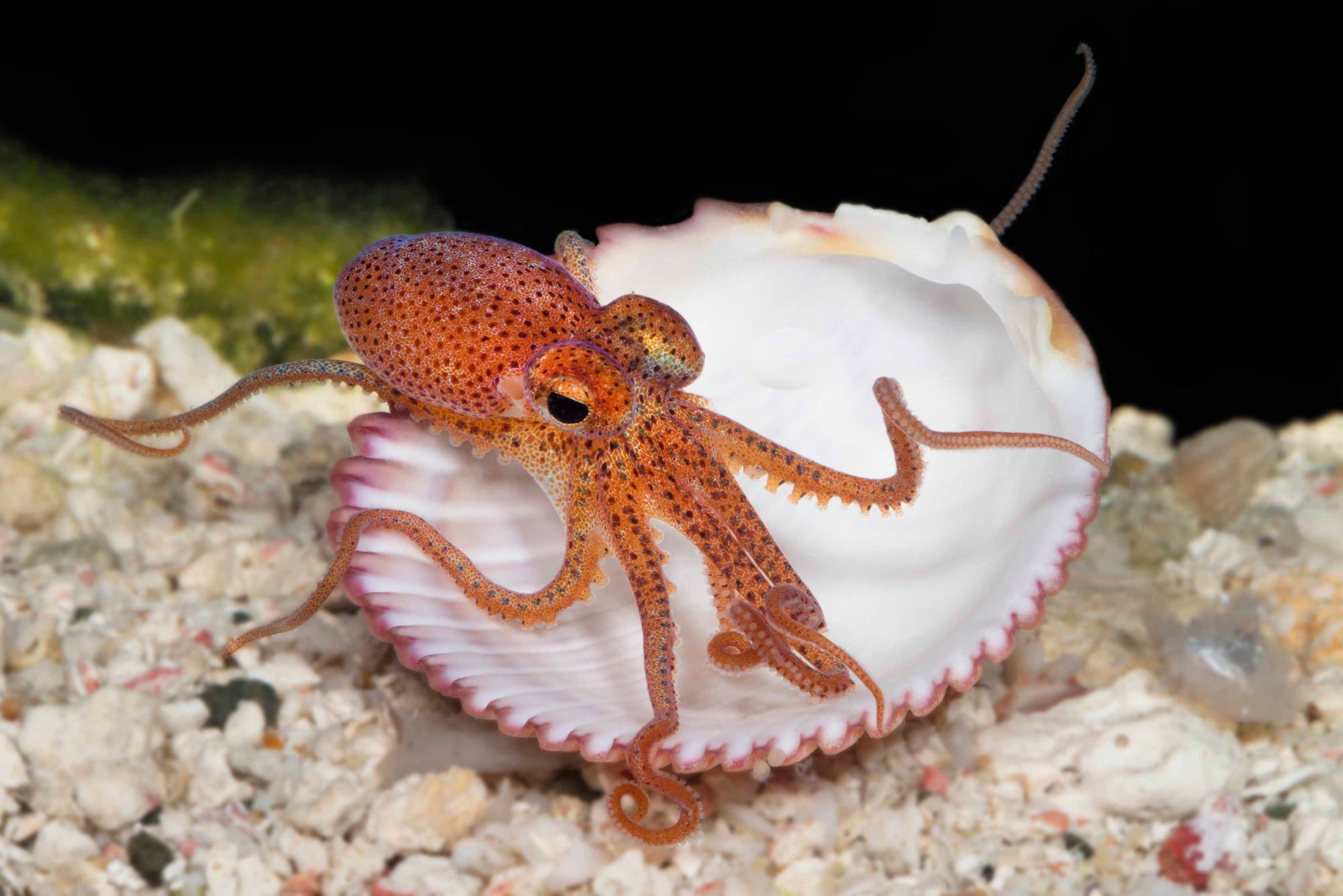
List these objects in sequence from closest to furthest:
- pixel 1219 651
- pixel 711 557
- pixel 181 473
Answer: pixel 711 557 < pixel 1219 651 < pixel 181 473

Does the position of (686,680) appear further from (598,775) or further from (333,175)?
(333,175)

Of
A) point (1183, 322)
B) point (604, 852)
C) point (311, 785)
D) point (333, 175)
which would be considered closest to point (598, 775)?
point (604, 852)

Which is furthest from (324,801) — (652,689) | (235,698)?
(652,689)

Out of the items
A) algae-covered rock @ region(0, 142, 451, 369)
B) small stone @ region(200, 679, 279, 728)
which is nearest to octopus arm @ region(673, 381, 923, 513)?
small stone @ region(200, 679, 279, 728)

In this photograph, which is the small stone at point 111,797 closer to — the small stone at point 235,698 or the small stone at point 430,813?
the small stone at point 235,698

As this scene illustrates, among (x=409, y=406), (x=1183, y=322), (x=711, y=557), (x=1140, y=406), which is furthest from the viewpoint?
(x=1140, y=406)

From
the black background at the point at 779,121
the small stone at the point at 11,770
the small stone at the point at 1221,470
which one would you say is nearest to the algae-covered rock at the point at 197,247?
the black background at the point at 779,121
